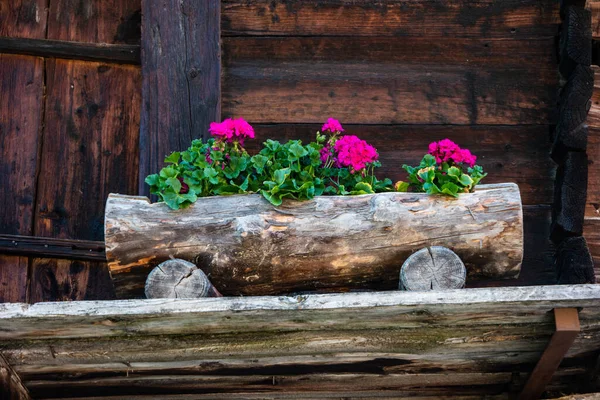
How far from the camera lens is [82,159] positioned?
145 inches

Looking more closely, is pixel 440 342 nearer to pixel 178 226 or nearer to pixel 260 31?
pixel 178 226

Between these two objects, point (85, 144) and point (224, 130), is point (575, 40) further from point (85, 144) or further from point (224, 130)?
point (85, 144)

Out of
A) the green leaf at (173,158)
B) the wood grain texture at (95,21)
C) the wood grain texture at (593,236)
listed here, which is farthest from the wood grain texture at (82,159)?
the wood grain texture at (593,236)

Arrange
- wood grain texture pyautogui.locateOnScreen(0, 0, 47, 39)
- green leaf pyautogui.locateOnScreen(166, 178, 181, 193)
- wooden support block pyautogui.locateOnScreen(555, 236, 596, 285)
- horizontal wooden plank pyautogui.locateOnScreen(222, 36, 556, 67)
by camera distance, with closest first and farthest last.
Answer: green leaf pyautogui.locateOnScreen(166, 178, 181, 193)
wooden support block pyautogui.locateOnScreen(555, 236, 596, 285)
horizontal wooden plank pyautogui.locateOnScreen(222, 36, 556, 67)
wood grain texture pyautogui.locateOnScreen(0, 0, 47, 39)

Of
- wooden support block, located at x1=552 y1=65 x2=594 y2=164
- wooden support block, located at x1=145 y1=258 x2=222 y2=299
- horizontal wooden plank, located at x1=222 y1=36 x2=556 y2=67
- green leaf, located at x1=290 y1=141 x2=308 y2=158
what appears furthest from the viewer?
horizontal wooden plank, located at x1=222 y1=36 x2=556 y2=67

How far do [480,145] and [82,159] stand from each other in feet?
5.08

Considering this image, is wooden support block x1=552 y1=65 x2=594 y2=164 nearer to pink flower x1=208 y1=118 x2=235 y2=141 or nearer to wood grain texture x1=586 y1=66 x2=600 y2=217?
wood grain texture x1=586 y1=66 x2=600 y2=217

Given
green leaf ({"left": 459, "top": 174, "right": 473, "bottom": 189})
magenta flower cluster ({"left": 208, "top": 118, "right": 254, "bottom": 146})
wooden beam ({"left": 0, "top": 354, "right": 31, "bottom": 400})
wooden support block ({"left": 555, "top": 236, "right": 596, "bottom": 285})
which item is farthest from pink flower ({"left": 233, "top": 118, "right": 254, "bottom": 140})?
wooden support block ({"left": 555, "top": 236, "right": 596, "bottom": 285})

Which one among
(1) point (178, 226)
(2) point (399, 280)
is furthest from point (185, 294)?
(2) point (399, 280)

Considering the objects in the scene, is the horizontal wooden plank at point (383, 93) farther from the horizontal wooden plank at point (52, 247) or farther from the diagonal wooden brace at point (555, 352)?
the diagonal wooden brace at point (555, 352)

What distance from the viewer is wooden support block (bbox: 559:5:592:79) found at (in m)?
3.60

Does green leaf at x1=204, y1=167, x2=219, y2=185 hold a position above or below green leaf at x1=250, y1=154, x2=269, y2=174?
below

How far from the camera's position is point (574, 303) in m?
2.69

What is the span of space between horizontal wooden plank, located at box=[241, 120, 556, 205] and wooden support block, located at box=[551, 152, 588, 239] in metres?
0.09
